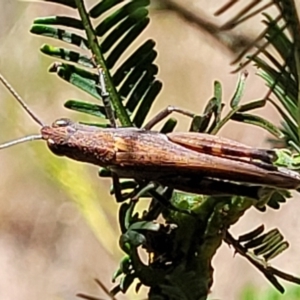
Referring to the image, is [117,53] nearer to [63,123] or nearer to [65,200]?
[63,123]

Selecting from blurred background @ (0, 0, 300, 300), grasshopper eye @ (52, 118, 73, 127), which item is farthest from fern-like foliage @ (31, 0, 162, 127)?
blurred background @ (0, 0, 300, 300)

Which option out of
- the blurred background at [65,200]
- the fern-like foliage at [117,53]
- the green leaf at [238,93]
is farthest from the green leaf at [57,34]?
the blurred background at [65,200]

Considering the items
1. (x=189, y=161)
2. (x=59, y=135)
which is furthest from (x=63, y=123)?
(x=189, y=161)

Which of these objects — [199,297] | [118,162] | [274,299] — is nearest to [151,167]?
[118,162]

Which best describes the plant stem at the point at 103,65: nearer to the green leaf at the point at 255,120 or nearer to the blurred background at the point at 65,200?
the green leaf at the point at 255,120

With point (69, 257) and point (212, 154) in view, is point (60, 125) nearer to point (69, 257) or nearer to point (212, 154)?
point (212, 154)

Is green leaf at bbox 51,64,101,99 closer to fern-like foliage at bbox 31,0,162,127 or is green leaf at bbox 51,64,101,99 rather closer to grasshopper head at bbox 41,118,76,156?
fern-like foliage at bbox 31,0,162,127

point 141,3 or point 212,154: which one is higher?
point 141,3

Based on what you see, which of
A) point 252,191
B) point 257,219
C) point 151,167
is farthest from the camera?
point 257,219
